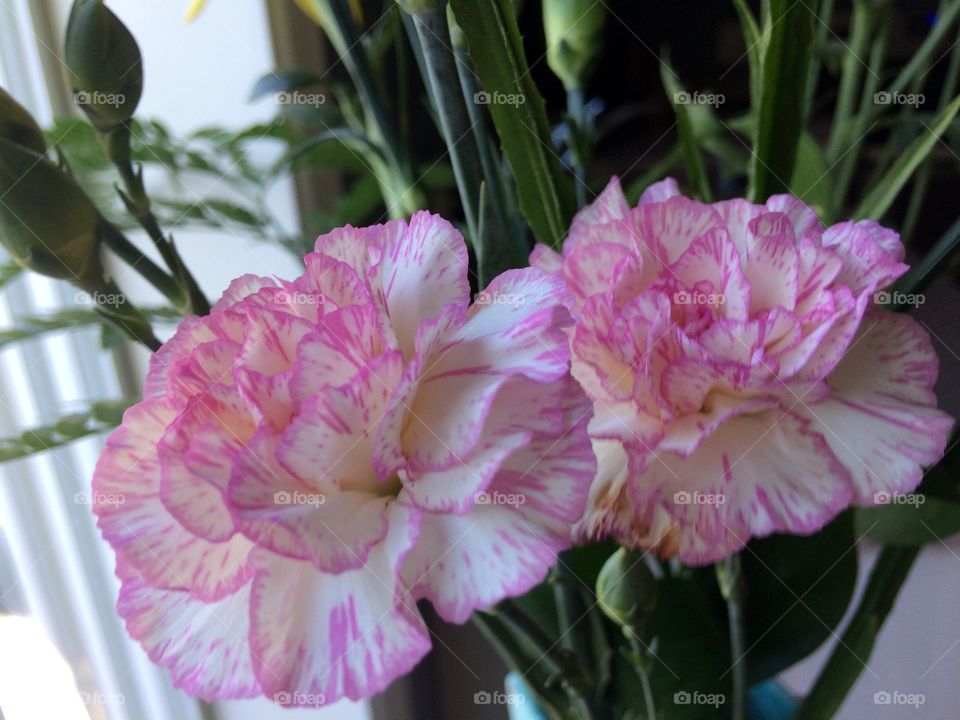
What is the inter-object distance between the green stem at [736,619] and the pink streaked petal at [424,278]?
0.12m

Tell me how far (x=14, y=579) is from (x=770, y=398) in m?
0.48

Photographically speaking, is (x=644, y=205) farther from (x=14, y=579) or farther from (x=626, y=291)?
(x=14, y=579)

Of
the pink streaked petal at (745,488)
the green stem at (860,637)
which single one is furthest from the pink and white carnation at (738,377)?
the green stem at (860,637)

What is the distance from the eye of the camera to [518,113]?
234 millimetres

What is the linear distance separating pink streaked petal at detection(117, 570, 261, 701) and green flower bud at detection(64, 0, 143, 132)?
0.45 ft

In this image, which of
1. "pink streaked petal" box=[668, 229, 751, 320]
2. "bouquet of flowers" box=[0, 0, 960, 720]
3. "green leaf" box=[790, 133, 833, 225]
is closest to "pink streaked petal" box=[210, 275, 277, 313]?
"bouquet of flowers" box=[0, 0, 960, 720]

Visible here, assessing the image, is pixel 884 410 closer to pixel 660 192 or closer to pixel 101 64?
pixel 660 192

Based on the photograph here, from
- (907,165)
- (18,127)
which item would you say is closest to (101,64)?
(18,127)

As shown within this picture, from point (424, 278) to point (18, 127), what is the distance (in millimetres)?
127

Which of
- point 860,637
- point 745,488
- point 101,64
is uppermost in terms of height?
point 101,64

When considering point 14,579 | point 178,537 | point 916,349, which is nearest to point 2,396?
point 14,579

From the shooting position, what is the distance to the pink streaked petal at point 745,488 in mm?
172

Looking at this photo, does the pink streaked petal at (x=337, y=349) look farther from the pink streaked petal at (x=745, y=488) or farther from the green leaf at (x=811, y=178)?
the green leaf at (x=811, y=178)

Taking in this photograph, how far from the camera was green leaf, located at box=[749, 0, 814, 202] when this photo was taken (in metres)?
0.22
